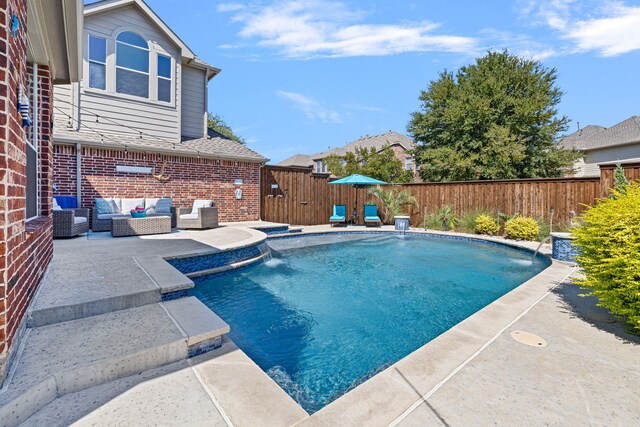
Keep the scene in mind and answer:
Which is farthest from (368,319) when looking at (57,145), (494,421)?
(57,145)

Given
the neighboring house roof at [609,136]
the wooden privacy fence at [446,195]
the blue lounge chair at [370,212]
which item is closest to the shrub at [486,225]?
the wooden privacy fence at [446,195]

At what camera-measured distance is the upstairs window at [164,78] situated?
1061cm

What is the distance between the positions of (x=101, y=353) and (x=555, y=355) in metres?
3.49

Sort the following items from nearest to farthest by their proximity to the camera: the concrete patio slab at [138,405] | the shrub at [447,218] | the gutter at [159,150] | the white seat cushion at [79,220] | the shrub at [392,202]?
the concrete patio slab at [138,405] < the white seat cushion at [79,220] < the gutter at [159,150] < the shrub at [447,218] < the shrub at [392,202]

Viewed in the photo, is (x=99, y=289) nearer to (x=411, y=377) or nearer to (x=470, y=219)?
(x=411, y=377)

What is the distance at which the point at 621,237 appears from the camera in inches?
120

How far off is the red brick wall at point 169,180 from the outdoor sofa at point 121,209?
64 cm

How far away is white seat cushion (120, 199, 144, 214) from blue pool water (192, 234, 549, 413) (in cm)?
431

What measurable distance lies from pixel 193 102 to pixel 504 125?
16.8 metres

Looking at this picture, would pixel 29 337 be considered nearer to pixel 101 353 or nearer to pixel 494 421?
pixel 101 353

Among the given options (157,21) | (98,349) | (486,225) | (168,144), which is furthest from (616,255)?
(157,21)

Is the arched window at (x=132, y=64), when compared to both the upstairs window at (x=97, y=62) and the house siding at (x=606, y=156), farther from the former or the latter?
the house siding at (x=606, y=156)

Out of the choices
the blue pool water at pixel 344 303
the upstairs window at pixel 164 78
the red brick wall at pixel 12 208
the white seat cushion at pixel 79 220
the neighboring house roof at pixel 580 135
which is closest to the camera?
the red brick wall at pixel 12 208

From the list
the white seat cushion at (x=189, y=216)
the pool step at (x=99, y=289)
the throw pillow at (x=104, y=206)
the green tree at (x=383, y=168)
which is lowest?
the pool step at (x=99, y=289)
